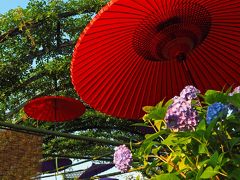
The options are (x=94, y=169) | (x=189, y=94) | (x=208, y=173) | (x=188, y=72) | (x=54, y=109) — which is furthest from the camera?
(x=54, y=109)

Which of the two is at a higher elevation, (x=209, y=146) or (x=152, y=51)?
→ (x=152, y=51)

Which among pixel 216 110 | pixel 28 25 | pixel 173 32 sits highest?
pixel 28 25

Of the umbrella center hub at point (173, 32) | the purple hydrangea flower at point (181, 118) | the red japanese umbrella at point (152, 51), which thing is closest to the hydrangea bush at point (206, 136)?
the purple hydrangea flower at point (181, 118)

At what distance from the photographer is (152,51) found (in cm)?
314

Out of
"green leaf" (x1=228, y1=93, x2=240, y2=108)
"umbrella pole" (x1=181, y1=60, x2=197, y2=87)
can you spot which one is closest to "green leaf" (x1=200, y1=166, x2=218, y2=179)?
"green leaf" (x1=228, y1=93, x2=240, y2=108)

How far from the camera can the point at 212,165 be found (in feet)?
5.02

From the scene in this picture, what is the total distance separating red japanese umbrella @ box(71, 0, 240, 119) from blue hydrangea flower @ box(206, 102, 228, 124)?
1.08 m

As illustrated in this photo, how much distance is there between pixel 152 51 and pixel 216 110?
161 cm

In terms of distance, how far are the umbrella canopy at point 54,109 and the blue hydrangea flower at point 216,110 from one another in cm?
633

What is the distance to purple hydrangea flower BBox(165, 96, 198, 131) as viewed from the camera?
158 cm

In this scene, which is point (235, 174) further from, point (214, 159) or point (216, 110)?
point (216, 110)

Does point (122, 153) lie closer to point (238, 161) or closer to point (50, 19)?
point (238, 161)

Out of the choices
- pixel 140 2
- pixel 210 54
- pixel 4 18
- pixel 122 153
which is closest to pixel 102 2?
pixel 4 18

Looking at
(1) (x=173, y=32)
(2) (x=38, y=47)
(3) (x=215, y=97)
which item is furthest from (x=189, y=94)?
(2) (x=38, y=47)
